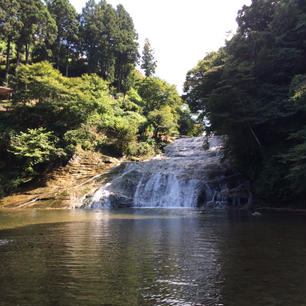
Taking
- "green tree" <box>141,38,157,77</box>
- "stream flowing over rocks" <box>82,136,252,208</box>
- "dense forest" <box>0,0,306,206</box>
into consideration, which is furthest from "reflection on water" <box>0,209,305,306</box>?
"green tree" <box>141,38,157,77</box>

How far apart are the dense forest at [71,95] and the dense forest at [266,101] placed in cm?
1218

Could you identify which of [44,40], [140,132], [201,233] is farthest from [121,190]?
[44,40]

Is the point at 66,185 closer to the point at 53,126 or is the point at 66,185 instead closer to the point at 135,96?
the point at 53,126

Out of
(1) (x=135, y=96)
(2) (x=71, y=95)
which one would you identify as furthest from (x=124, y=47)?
(2) (x=71, y=95)

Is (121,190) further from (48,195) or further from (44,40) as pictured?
(44,40)

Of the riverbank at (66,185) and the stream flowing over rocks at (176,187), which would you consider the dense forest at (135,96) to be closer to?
the riverbank at (66,185)

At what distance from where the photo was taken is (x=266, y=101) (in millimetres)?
14898

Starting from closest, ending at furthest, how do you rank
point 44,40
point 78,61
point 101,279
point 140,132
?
point 101,279 → point 140,132 → point 44,40 → point 78,61

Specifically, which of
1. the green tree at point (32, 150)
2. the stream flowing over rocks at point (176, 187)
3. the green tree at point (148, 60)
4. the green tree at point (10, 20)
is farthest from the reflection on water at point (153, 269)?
the green tree at point (148, 60)

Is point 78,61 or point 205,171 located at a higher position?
point 78,61

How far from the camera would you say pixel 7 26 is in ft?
94.9

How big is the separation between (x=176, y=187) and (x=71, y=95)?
12760 millimetres

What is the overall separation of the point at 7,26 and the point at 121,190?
73.5 ft

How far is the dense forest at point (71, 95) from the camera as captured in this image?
22.0m
